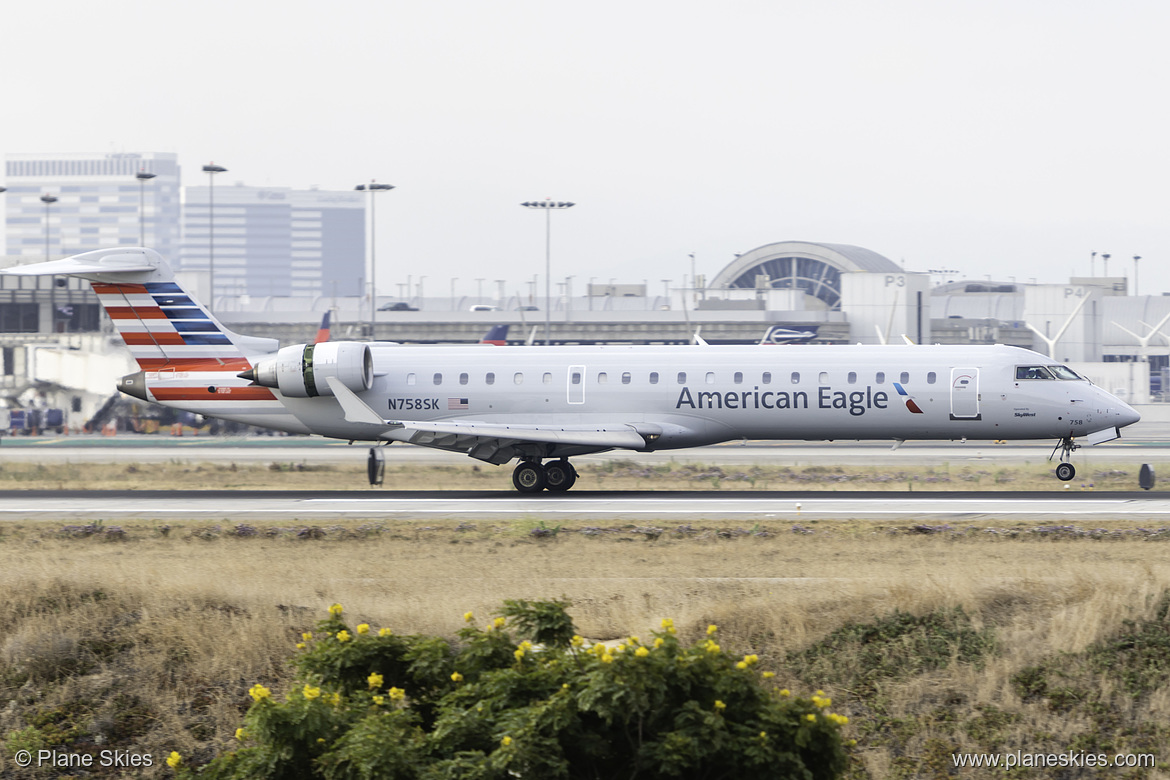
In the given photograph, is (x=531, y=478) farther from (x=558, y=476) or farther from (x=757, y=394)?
(x=757, y=394)

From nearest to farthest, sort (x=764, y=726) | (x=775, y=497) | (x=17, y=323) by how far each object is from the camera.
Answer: (x=764, y=726), (x=775, y=497), (x=17, y=323)

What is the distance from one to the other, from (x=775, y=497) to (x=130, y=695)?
19245 millimetres

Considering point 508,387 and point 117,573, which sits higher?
point 508,387

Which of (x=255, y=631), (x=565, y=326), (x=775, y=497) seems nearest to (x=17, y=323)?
(x=565, y=326)

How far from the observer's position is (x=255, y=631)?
554 inches

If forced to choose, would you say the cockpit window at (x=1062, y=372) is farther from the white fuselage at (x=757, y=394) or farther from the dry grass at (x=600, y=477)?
the dry grass at (x=600, y=477)

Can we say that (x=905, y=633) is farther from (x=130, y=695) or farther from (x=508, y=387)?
(x=508, y=387)

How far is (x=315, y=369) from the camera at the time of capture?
30.8m

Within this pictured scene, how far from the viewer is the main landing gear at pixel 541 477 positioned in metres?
30.4

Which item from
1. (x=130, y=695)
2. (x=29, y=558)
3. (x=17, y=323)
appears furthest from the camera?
(x=17, y=323)

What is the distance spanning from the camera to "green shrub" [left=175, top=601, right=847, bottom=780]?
26.2 feet

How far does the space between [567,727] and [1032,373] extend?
2467 cm

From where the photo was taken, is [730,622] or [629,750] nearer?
[629,750]

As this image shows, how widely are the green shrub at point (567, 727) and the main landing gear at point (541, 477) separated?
70.2 feet
